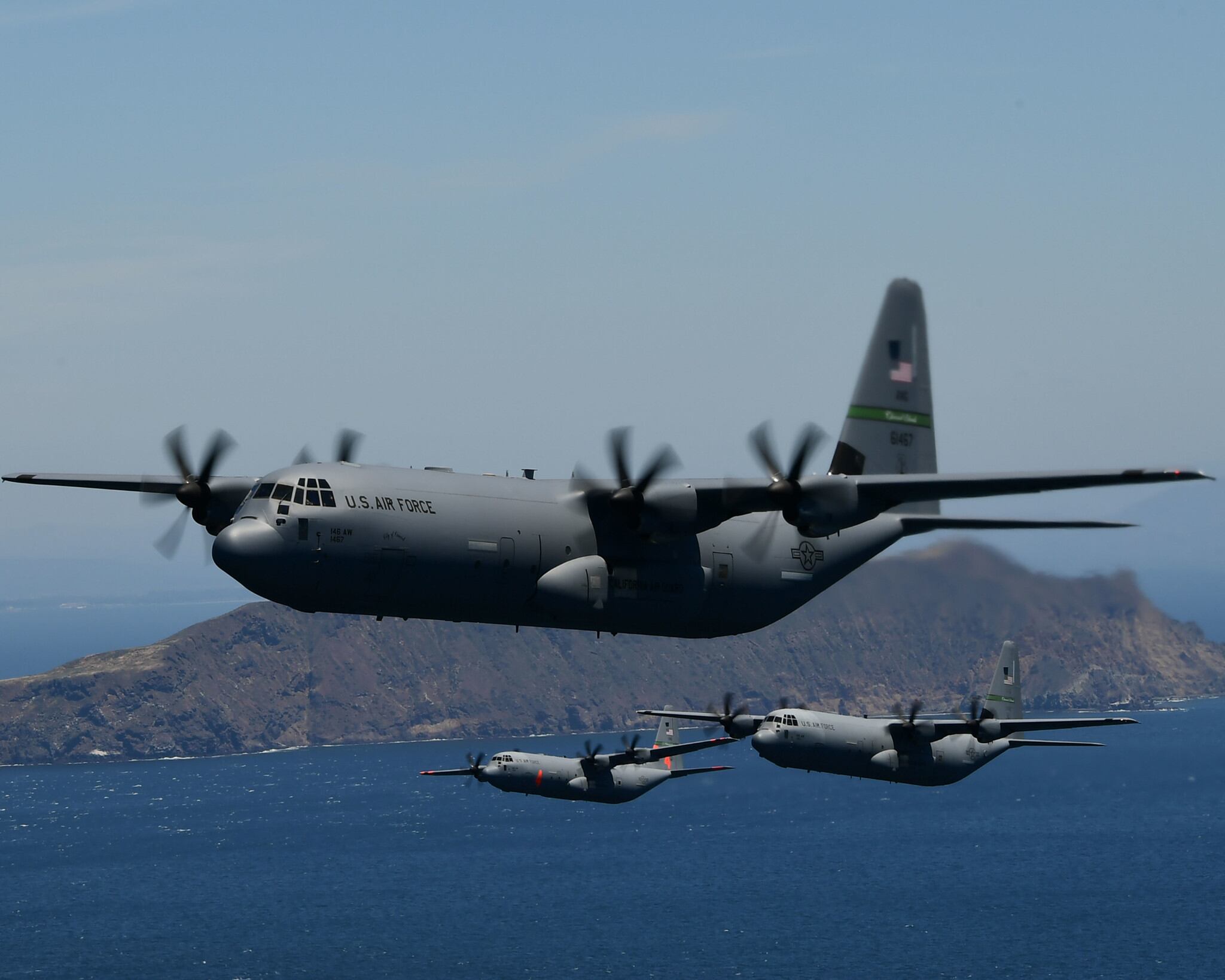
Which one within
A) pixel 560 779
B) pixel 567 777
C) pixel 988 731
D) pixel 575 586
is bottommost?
pixel 560 779

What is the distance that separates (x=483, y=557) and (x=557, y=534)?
247 centimetres

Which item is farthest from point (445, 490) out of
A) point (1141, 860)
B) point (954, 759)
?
point (1141, 860)

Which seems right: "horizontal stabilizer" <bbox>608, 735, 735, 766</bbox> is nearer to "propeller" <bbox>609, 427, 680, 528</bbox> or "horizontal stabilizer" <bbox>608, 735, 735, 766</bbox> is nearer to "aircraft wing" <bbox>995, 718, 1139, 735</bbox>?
"aircraft wing" <bbox>995, 718, 1139, 735</bbox>

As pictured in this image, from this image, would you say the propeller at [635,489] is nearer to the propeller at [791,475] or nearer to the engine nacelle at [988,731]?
the propeller at [791,475]

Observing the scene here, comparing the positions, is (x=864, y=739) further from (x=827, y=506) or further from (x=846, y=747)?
(x=827, y=506)

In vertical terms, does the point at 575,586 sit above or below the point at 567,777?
above

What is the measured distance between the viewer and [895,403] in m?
51.4

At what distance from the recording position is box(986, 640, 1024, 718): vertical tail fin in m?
123

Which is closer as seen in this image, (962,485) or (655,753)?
(962,485)

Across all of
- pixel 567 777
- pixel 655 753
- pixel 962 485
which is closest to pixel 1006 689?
pixel 655 753

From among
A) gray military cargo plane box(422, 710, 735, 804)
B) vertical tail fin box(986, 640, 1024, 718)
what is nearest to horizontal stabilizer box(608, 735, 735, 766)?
gray military cargo plane box(422, 710, 735, 804)

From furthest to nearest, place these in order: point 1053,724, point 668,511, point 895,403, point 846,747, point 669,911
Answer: point 669,911
point 846,747
point 1053,724
point 895,403
point 668,511

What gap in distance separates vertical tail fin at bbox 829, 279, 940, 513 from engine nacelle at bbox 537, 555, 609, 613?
12.5 metres

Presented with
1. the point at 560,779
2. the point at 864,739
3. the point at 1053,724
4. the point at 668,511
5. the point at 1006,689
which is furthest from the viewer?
the point at 560,779
